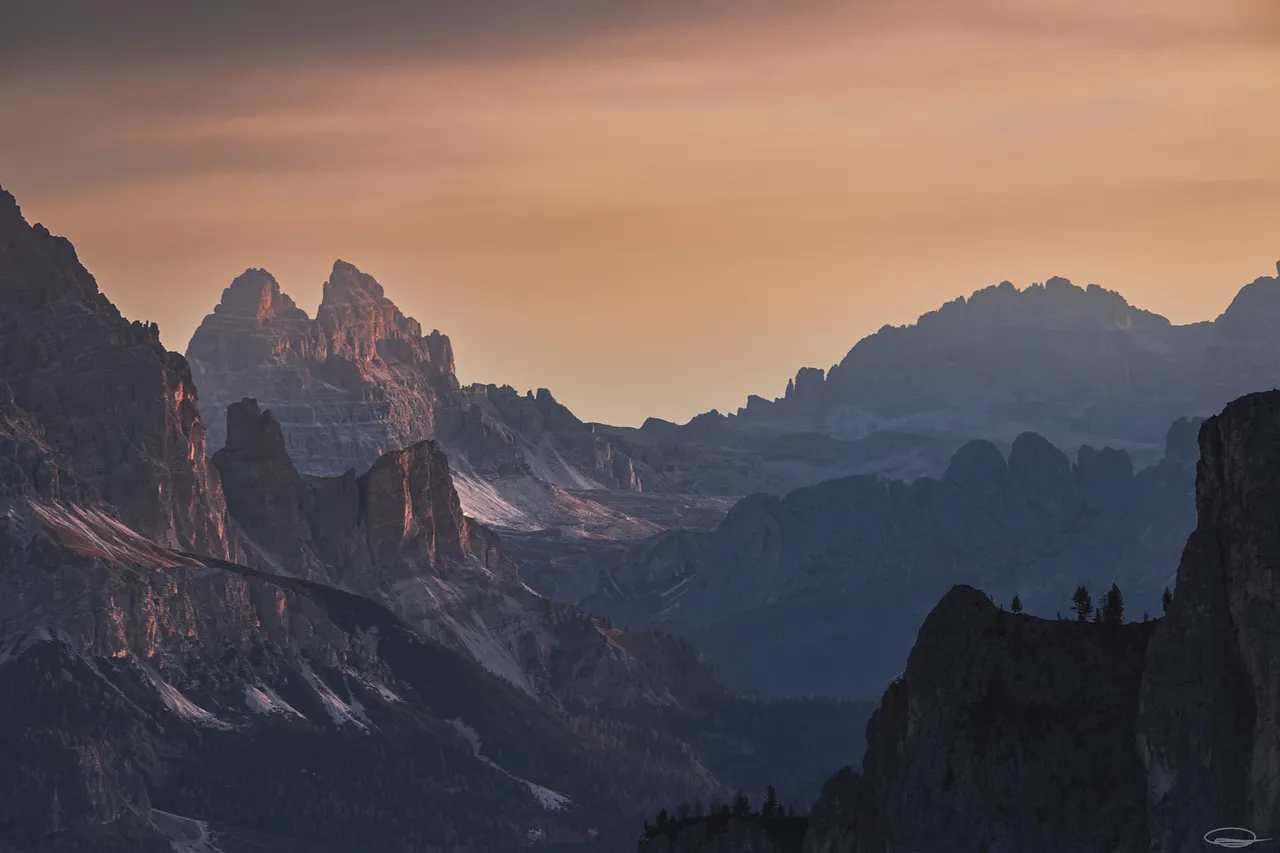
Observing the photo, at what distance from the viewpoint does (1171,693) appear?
632ft

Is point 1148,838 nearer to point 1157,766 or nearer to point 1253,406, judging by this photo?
point 1157,766

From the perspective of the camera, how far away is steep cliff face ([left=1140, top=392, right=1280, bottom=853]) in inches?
7244

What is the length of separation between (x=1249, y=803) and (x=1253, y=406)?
2347 cm

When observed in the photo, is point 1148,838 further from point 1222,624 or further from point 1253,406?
point 1253,406

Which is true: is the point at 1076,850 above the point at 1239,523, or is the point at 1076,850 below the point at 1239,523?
below

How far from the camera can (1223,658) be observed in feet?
622

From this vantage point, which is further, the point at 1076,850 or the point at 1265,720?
the point at 1076,850

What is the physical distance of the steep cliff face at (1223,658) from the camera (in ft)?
604

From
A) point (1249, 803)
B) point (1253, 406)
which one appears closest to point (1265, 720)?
point (1249, 803)

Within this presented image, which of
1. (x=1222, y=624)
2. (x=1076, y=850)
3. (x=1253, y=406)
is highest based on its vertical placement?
(x=1253, y=406)

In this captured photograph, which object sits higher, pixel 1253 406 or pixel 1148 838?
pixel 1253 406

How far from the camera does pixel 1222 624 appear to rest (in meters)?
191

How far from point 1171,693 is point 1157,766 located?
4.69 metres

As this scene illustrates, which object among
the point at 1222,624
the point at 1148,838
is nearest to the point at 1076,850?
the point at 1148,838
